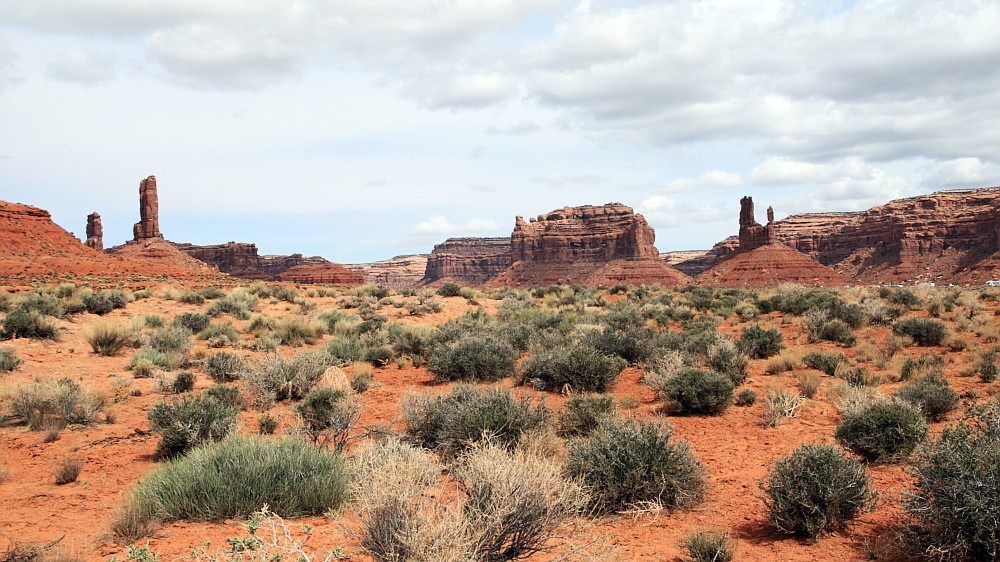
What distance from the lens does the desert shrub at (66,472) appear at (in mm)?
7684

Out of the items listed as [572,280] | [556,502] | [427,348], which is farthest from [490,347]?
[572,280]

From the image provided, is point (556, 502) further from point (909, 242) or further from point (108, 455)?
point (909, 242)

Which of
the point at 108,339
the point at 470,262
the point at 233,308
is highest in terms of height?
the point at 470,262

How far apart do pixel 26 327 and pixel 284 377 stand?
10400 mm

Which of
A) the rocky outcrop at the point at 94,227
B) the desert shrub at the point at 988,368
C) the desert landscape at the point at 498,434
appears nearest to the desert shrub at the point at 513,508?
the desert landscape at the point at 498,434

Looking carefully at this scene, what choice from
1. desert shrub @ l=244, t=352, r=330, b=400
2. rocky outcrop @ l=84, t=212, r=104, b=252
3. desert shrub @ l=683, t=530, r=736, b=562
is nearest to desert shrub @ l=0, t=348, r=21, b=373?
desert shrub @ l=244, t=352, r=330, b=400

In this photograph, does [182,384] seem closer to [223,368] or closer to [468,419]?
[223,368]

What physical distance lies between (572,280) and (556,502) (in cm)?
11215

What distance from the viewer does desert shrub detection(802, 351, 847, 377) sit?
14.3 m

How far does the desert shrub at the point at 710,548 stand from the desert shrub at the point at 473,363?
843 cm

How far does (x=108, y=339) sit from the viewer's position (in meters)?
17.4

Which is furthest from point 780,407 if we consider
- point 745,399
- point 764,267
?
point 764,267

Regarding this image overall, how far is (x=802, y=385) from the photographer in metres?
12.3

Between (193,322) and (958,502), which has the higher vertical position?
(193,322)
